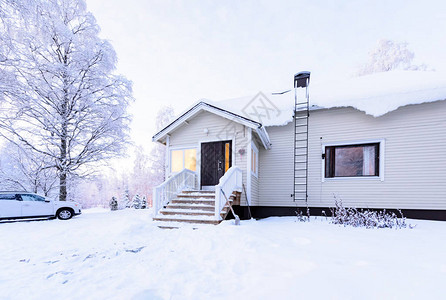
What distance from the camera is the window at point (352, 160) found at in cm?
792

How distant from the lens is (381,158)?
25.3 feet

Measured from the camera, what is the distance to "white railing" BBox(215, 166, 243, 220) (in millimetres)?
6023

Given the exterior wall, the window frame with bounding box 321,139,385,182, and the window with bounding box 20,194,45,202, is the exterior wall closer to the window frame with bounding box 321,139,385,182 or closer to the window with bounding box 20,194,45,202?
the window frame with bounding box 321,139,385,182

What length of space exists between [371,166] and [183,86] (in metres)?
27.1

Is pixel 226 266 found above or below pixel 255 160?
below

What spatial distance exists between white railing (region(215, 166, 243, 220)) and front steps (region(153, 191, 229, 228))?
1.03ft

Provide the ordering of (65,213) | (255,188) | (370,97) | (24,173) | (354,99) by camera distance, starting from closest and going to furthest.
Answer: (370,97), (354,99), (255,188), (65,213), (24,173)

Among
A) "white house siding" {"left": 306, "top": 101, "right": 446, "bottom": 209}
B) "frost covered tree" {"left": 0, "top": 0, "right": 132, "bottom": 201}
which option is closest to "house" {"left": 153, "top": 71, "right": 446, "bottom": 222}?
"white house siding" {"left": 306, "top": 101, "right": 446, "bottom": 209}

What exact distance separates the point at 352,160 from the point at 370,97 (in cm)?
238

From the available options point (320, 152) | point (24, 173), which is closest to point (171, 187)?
point (320, 152)

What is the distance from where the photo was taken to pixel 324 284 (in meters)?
2.36

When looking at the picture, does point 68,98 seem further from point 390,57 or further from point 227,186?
point 390,57

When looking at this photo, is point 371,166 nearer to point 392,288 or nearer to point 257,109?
point 257,109

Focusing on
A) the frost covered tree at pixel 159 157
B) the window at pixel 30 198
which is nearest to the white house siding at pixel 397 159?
the window at pixel 30 198
